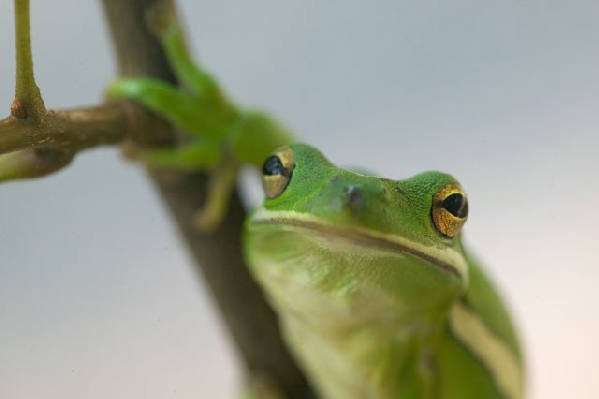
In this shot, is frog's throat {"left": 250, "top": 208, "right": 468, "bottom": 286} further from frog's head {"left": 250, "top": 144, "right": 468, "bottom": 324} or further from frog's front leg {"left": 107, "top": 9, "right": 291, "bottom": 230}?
frog's front leg {"left": 107, "top": 9, "right": 291, "bottom": 230}

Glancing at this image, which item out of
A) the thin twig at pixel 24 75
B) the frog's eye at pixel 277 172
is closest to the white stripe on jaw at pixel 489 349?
the frog's eye at pixel 277 172

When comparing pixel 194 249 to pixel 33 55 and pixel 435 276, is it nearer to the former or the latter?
pixel 435 276

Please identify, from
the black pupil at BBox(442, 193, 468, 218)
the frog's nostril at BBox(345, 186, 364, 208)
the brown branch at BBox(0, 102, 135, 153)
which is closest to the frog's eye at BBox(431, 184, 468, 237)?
the black pupil at BBox(442, 193, 468, 218)

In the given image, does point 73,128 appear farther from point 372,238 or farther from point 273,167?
point 372,238

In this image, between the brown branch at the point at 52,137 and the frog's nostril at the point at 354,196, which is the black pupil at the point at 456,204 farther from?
the brown branch at the point at 52,137

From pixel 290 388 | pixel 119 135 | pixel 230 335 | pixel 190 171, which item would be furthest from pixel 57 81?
pixel 290 388

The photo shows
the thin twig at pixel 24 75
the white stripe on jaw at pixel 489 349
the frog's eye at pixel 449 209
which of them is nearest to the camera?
the thin twig at pixel 24 75

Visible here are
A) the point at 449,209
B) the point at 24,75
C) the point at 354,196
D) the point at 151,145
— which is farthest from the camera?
the point at 151,145

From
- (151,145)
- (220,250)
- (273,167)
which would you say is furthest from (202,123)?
(273,167)
